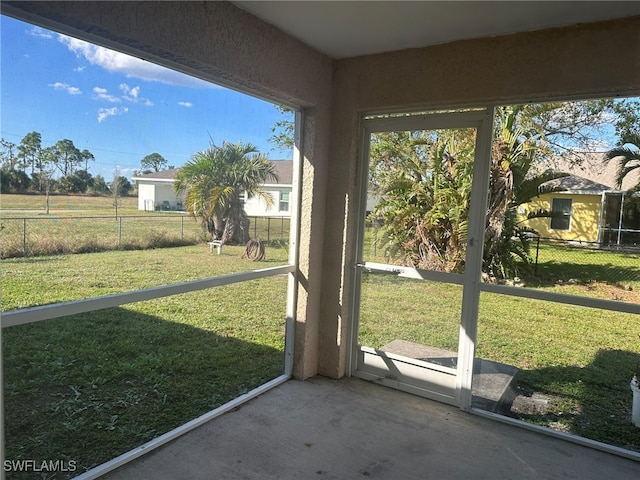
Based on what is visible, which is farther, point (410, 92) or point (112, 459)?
point (410, 92)

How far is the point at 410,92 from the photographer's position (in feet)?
9.89

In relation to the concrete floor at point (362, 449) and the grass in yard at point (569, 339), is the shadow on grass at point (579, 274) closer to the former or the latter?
the grass in yard at point (569, 339)

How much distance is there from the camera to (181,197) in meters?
2.84

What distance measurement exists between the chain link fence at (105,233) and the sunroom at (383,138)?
0.34 m

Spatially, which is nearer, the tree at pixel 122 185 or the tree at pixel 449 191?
the tree at pixel 122 185

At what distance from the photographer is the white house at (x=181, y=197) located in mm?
2682

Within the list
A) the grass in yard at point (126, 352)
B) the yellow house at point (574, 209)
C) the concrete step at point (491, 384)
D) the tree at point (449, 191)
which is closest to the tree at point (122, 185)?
the grass in yard at point (126, 352)

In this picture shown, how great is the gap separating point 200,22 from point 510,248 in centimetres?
248

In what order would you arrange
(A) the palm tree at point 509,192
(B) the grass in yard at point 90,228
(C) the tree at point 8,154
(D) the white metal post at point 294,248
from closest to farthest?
(C) the tree at point 8,154 < (B) the grass in yard at point 90,228 < (A) the palm tree at point 509,192 < (D) the white metal post at point 294,248

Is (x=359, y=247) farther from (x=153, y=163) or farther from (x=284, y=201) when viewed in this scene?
(x=153, y=163)

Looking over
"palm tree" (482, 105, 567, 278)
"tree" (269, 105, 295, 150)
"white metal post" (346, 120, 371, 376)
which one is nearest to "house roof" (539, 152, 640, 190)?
"palm tree" (482, 105, 567, 278)

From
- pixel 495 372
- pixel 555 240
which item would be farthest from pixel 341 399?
pixel 555 240

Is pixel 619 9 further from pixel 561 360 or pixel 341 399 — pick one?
pixel 341 399

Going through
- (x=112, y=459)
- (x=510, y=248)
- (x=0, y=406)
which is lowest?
(x=112, y=459)
